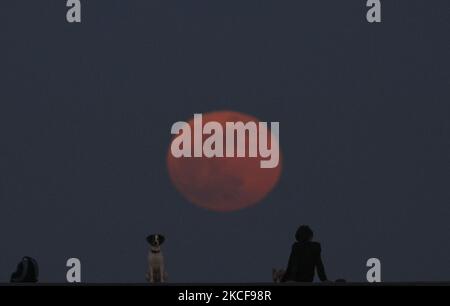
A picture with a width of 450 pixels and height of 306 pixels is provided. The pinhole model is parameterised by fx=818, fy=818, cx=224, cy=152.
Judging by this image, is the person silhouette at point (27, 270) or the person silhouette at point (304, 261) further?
the person silhouette at point (304, 261)

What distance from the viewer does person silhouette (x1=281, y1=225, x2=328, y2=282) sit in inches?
241

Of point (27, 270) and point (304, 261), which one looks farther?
point (304, 261)

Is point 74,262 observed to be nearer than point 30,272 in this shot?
No

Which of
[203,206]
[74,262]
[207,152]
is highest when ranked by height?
[207,152]

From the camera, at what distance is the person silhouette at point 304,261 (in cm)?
612

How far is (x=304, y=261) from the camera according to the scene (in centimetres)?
625

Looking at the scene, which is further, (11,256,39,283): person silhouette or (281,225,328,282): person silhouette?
(281,225,328,282): person silhouette
